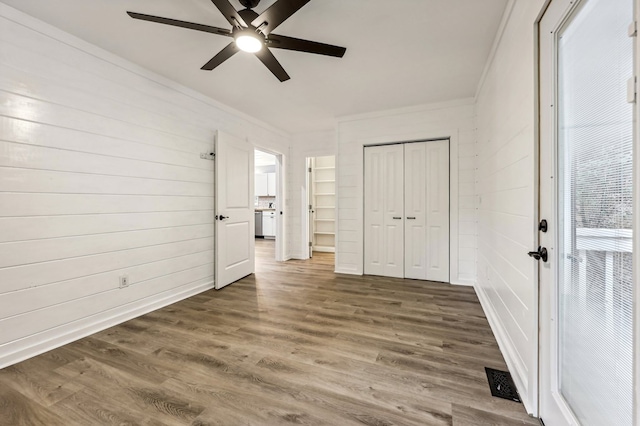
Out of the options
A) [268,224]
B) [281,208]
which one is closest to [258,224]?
[268,224]

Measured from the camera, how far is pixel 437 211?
12.4 ft

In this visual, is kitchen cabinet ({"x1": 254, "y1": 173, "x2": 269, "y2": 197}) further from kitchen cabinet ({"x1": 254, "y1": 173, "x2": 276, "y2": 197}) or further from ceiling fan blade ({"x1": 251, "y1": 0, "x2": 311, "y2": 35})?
ceiling fan blade ({"x1": 251, "y1": 0, "x2": 311, "y2": 35})

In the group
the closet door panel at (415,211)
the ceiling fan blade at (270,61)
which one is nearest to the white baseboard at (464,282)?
the closet door panel at (415,211)

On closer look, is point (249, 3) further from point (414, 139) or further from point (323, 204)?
point (323, 204)

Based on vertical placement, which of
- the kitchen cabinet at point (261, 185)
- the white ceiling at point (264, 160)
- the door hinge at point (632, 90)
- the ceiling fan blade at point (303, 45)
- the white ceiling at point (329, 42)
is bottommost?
the door hinge at point (632, 90)

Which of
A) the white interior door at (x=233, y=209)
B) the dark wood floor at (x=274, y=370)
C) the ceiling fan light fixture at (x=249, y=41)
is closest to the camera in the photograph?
the dark wood floor at (x=274, y=370)

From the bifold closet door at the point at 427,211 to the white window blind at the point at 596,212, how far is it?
256 cm

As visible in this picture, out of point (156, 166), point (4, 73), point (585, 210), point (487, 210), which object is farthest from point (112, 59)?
point (487, 210)

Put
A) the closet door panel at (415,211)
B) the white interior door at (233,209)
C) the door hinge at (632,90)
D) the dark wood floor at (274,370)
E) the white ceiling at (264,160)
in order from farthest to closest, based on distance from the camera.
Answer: the white ceiling at (264,160) < the closet door panel at (415,211) < the white interior door at (233,209) < the dark wood floor at (274,370) < the door hinge at (632,90)

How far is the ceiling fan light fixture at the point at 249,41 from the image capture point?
5.91 feet

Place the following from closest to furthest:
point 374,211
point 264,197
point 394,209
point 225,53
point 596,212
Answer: point 596,212, point 225,53, point 394,209, point 374,211, point 264,197

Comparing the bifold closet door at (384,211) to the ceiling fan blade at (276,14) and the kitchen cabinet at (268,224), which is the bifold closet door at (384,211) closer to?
the ceiling fan blade at (276,14)

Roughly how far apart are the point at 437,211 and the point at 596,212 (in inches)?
112

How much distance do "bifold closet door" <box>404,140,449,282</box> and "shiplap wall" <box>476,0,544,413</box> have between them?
965 millimetres
